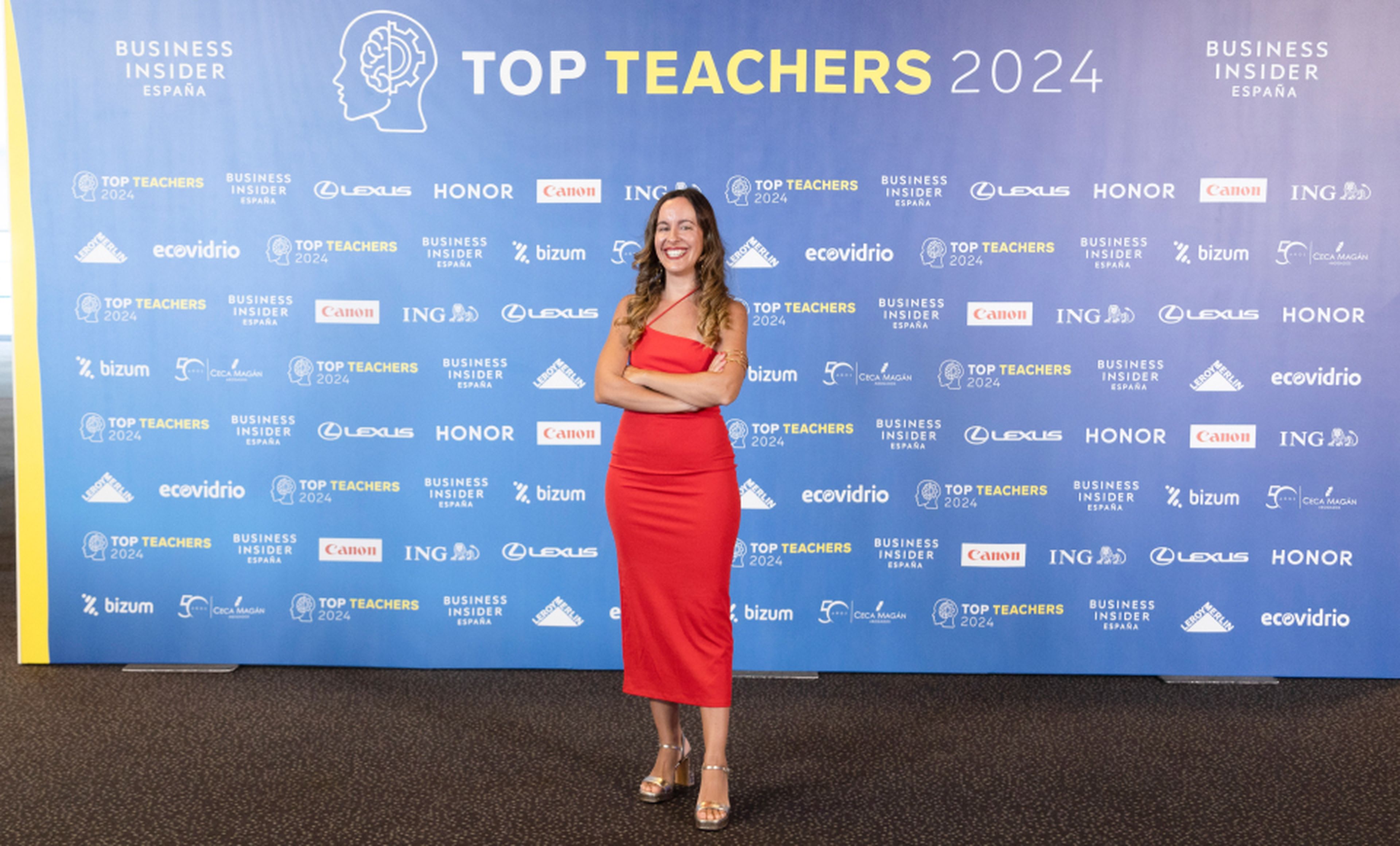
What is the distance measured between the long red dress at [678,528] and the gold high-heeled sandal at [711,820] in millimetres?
251

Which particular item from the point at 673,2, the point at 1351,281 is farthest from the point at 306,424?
the point at 1351,281

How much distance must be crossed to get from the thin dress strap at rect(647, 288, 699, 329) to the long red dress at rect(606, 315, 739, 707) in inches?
1.4

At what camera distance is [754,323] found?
359cm

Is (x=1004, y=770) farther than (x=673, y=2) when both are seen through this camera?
No

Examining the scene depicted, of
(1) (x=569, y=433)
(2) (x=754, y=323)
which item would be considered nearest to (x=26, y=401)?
(1) (x=569, y=433)

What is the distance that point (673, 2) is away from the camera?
3.50 meters

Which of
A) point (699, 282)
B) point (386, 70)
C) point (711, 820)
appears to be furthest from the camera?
point (386, 70)

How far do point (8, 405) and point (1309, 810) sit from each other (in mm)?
Answer: 13597

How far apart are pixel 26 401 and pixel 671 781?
282 cm

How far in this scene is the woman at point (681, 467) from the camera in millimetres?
2553

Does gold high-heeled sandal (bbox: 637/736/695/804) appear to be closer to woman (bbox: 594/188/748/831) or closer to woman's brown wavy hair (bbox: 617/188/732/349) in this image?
woman (bbox: 594/188/748/831)

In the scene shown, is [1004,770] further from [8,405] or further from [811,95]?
[8,405]

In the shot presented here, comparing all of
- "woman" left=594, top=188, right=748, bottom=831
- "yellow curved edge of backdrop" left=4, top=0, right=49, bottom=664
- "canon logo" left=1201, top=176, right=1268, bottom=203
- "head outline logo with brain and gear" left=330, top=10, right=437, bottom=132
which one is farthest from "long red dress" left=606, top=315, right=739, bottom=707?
"yellow curved edge of backdrop" left=4, top=0, right=49, bottom=664

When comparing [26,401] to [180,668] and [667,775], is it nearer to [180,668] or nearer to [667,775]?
[180,668]
